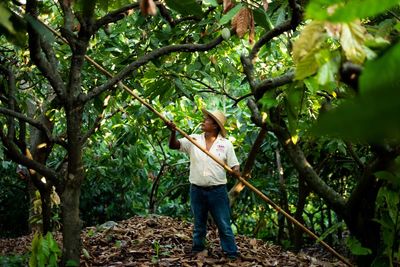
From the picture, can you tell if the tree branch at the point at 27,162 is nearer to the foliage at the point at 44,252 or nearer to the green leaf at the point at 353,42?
the foliage at the point at 44,252

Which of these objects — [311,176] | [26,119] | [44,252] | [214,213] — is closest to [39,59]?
[26,119]

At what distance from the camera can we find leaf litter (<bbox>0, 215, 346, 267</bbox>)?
143 inches

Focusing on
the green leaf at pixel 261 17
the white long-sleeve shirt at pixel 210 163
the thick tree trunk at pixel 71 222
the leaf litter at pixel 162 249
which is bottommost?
the leaf litter at pixel 162 249

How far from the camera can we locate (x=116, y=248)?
3.93 m

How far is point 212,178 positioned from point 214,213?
0.31 m

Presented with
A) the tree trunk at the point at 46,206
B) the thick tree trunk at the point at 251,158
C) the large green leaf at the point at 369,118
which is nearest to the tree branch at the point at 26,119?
the tree trunk at the point at 46,206

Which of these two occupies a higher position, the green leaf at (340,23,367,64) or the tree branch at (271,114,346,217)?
the green leaf at (340,23,367,64)

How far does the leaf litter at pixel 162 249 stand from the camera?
363 cm

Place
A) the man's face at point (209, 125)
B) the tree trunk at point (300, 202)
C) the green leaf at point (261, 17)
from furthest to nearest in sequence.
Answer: the tree trunk at point (300, 202), the man's face at point (209, 125), the green leaf at point (261, 17)

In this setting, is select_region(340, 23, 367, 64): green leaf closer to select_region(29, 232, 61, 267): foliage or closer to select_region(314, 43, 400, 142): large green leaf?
select_region(314, 43, 400, 142): large green leaf

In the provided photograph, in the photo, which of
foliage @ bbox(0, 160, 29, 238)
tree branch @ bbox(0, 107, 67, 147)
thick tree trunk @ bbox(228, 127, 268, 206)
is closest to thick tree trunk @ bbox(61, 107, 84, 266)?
tree branch @ bbox(0, 107, 67, 147)

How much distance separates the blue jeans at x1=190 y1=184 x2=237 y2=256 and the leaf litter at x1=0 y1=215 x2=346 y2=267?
4.2 inches

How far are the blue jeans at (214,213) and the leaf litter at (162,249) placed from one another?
0.11 metres

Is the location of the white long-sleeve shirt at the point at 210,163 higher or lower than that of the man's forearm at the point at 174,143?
lower
